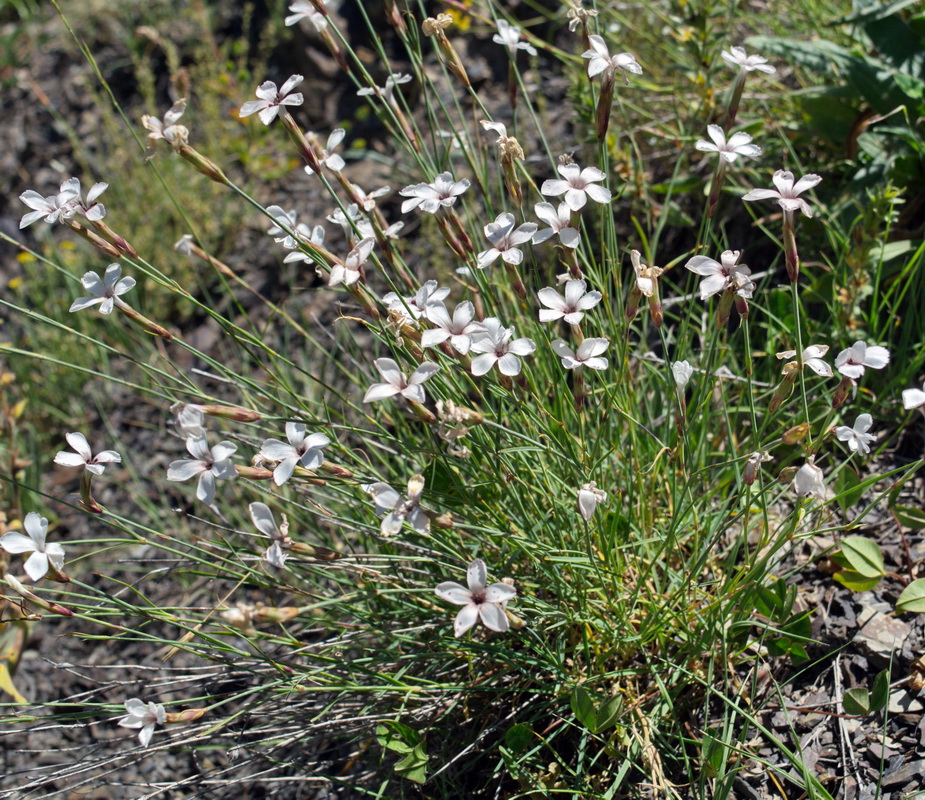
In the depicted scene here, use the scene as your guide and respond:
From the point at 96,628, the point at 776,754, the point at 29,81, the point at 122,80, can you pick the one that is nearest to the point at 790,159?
the point at 776,754

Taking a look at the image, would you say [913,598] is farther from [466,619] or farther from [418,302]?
[418,302]

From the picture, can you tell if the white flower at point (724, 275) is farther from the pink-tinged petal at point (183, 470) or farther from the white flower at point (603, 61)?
the pink-tinged petal at point (183, 470)

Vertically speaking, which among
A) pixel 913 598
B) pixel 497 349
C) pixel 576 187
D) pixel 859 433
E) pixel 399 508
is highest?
pixel 576 187

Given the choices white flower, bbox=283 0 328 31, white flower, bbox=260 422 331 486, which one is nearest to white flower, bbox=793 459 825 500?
white flower, bbox=260 422 331 486

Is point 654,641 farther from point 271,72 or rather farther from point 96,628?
point 271,72

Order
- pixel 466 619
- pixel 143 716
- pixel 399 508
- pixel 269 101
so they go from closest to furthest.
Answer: pixel 466 619
pixel 399 508
pixel 143 716
pixel 269 101

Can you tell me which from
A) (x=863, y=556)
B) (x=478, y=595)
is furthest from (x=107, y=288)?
(x=863, y=556)

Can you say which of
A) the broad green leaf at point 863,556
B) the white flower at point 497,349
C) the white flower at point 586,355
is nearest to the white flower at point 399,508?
the white flower at point 497,349
